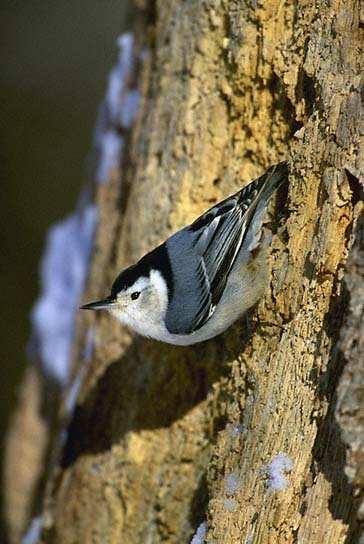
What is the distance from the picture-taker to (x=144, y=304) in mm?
2459

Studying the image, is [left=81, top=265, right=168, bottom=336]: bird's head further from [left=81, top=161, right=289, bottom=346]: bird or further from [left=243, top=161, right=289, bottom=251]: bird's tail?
[left=243, top=161, right=289, bottom=251]: bird's tail

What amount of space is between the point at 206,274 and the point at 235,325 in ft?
0.64

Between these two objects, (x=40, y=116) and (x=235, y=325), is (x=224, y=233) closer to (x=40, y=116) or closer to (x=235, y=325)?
(x=235, y=325)

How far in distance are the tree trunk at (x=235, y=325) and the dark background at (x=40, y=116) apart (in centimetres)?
218

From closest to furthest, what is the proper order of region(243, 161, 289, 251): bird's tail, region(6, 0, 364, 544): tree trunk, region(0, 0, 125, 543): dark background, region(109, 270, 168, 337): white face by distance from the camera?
1. region(6, 0, 364, 544): tree trunk
2. region(243, 161, 289, 251): bird's tail
3. region(109, 270, 168, 337): white face
4. region(0, 0, 125, 543): dark background

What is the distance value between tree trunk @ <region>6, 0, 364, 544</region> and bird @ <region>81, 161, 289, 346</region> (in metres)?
0.06

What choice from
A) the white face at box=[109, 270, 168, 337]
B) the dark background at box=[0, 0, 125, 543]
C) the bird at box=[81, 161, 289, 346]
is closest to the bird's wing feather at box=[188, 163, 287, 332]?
the bird at box=[81, 161, 289, 346]

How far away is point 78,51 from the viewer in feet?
19.4

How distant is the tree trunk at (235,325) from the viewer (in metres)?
1.85

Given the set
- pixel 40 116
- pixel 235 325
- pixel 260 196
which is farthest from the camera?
pixel 40 116

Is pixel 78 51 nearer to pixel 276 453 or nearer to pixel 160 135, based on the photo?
pixel 160 135

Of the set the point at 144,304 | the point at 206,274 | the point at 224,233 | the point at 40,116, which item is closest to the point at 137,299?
the point at 144,304

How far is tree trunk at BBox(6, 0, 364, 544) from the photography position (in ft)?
6.07

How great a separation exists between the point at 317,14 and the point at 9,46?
4.24 meters
